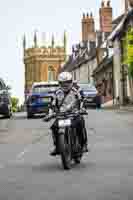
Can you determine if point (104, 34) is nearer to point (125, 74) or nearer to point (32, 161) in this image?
point (125, 74)

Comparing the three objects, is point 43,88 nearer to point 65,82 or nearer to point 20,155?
point 20,155

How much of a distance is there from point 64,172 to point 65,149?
19.6 inches

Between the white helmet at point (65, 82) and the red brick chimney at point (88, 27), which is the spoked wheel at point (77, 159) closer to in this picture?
the white helmet at point (65, 82)

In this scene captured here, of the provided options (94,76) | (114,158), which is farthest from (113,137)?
(94,76)

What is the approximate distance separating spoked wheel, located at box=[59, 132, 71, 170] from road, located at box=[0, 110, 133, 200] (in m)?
0.13

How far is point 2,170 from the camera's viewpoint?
1107 cm

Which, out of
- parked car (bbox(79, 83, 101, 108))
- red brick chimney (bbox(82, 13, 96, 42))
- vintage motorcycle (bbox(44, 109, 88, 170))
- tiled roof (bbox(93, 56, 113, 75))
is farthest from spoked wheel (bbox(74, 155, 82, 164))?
red brick chimney (bbox(82, 13, 96, 42))

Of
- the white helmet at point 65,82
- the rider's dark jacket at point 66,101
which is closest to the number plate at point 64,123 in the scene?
the rider's dark jacket at point 66,101

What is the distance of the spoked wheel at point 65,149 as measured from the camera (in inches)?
430

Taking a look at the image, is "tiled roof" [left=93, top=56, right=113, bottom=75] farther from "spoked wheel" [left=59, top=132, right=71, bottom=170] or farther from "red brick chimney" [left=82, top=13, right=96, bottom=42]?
"spoked wheel" [left=59, top=132, right=71, bottom=170]

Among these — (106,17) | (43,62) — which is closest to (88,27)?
(106,17)

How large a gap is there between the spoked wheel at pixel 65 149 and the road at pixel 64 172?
0.42 ft

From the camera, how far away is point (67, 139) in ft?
36.9

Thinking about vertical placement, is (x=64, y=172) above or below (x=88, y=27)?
below
